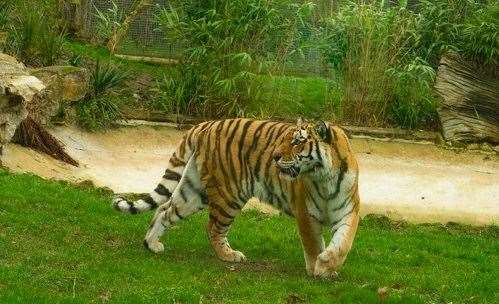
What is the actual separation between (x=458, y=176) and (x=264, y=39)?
3.76 m

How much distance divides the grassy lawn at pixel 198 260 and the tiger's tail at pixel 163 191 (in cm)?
37

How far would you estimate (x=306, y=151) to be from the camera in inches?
294

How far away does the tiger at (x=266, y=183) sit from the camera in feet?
24.7

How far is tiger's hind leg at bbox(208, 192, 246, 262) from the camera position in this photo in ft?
26.4

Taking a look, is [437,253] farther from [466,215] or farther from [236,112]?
[236,112]

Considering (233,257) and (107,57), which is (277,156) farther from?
(107,57)

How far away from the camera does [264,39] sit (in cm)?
1509

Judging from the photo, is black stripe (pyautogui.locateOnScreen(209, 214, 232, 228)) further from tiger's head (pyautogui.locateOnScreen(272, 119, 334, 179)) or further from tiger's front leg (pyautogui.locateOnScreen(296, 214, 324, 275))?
tiger's head (pyautogui.locateOnScreen(272, 119, 334, 179))

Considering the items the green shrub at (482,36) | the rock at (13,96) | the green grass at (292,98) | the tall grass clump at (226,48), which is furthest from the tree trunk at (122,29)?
the rock at (13,96)

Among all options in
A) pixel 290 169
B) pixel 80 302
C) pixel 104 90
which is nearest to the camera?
pixel 80 302

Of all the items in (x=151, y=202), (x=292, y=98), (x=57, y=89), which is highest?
(x=151, y=202)

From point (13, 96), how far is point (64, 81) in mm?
2844

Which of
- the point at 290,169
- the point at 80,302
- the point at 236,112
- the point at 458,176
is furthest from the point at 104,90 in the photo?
the point at 80,302

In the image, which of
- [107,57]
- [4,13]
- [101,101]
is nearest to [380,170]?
[101,101]
